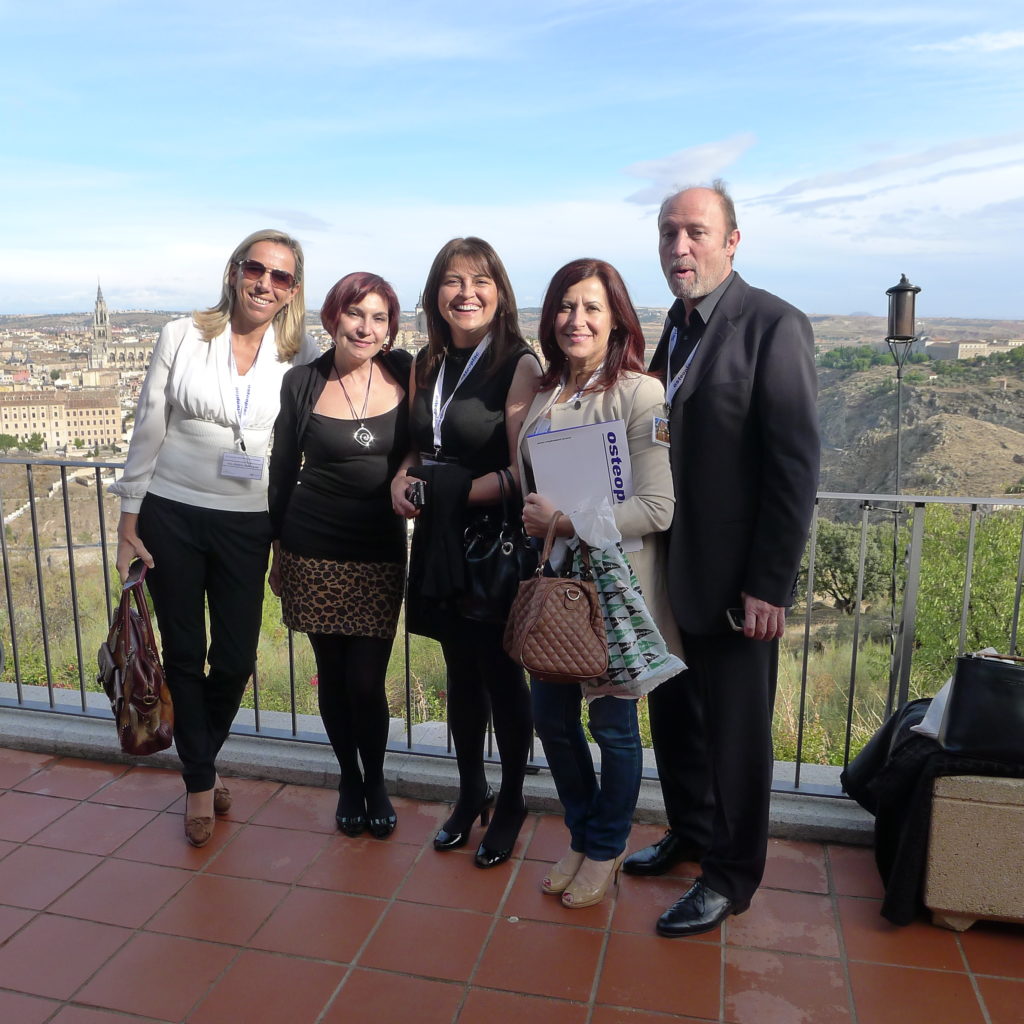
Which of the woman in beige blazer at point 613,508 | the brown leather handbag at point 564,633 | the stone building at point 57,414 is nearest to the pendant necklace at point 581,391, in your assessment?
the woman in beige blazer at point 613,508

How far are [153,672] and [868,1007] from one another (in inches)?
78.9

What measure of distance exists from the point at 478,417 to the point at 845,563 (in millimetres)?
20217

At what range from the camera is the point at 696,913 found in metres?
2.19

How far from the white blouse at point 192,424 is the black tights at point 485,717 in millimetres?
758

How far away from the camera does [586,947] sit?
2141mm

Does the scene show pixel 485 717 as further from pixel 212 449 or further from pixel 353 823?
pixel 212 449

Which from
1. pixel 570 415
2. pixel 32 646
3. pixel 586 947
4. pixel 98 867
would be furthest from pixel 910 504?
pixel 32 646

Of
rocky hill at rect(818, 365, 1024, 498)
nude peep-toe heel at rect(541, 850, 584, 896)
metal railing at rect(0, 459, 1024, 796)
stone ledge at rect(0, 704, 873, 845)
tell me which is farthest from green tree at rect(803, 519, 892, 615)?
nude peep-toe heel at rect(541, 850, 584, 896)

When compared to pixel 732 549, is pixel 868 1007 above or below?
below

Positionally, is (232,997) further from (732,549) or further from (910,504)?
(910,504)

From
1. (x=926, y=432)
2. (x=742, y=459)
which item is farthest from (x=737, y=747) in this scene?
(x=926, y=432)

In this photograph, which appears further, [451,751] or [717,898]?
[451,751]

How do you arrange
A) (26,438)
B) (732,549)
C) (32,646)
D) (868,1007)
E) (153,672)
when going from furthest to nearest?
1. (26,438)
2. (32,646)
3. (153,672)
4. (732,549)
5. (868,1007)

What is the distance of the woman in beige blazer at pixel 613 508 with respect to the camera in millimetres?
2064
